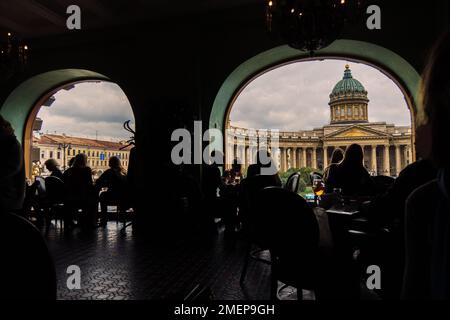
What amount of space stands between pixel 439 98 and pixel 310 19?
280 centimetres

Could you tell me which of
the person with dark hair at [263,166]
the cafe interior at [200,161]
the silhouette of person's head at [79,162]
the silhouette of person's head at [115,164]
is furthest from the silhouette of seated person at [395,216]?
the silhouette of person's head at [79,162]

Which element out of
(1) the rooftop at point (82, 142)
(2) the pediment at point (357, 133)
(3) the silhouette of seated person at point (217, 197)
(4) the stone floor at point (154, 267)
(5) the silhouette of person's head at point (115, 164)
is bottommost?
(4) the stone floor at point (154, 267)

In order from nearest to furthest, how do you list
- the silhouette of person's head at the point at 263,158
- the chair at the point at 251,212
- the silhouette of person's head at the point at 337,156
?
the chair at the point at 251,212
the silhouette of person's head at the point at 263,158
the silhouette of person's head at the point at 337,156

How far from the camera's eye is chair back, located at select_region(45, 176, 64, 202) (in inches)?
220

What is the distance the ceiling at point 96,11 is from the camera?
17.1 ft

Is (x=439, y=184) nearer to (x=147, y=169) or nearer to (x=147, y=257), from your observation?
(x=147, y=257)

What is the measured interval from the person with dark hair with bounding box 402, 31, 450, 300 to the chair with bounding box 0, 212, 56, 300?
892 millimetres

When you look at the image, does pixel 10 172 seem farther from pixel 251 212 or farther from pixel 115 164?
pixel 115 164

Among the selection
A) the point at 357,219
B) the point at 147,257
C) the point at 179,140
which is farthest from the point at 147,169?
the point at 357,219

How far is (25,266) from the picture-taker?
2.57 feet

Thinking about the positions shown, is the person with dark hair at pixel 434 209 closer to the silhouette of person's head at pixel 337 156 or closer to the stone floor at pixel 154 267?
the stone floor at pixel 154 267

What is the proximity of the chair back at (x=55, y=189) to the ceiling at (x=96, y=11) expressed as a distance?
303 cm

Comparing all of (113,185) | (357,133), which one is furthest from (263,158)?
(357,133)
